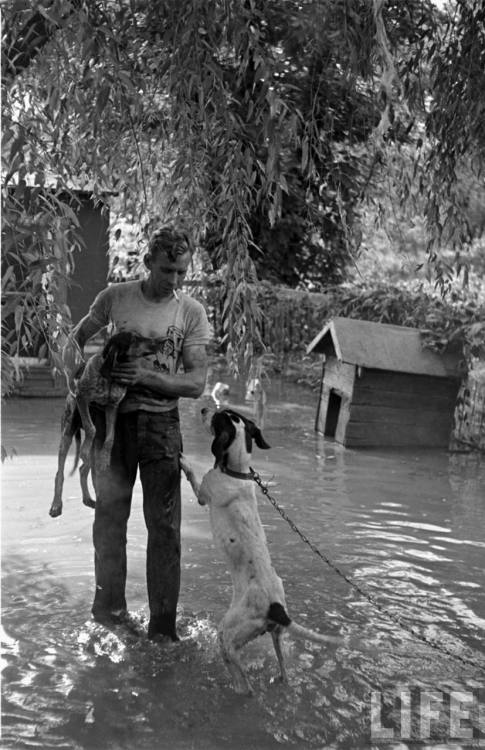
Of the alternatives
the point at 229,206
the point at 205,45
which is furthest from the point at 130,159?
the point at 205,45

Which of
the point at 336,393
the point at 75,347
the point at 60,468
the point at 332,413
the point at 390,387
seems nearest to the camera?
the point at 75,347

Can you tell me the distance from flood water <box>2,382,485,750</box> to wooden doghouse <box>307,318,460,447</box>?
4.20 feet

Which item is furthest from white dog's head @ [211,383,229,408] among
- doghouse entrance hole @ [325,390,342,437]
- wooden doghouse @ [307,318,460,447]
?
wooden doghouse @ [307,318,460,447]

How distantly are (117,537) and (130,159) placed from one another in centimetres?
232

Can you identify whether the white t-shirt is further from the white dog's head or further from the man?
the white dog's head

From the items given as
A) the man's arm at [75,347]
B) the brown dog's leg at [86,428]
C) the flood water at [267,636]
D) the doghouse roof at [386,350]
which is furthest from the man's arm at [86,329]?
the doghouse roof at [386,350]

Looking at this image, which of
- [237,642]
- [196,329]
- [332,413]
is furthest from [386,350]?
[237,642]

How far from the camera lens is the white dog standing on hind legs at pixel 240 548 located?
14.2 feet

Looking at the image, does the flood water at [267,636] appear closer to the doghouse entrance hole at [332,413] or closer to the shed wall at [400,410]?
the shed wall at [400,410]

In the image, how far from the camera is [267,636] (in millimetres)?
5230

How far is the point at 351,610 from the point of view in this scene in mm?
5609

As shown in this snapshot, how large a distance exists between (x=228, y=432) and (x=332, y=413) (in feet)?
22.2

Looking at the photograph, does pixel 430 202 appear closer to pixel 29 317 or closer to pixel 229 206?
pixel 229 206

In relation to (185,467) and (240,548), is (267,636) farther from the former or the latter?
(185,467)
